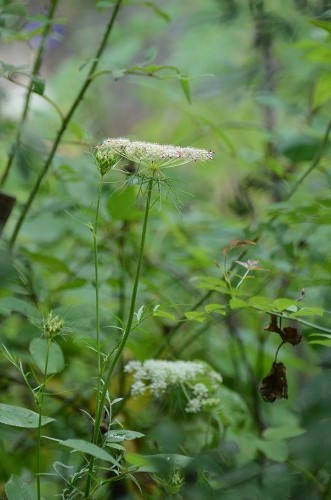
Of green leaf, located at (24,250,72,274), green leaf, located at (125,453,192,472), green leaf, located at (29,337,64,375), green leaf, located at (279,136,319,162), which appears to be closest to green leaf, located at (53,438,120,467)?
green leaf, located at (125,453,192,472)

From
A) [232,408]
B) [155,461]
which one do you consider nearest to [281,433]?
[232,408]

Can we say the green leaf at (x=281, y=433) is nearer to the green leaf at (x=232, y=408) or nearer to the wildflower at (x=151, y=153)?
the green leaf at (x=232, y=408)

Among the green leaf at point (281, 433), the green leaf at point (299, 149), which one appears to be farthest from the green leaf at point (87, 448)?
the green leaf at point (299, 149)

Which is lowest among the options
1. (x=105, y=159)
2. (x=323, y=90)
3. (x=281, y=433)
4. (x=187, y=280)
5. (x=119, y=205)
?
(x=187, y=280)

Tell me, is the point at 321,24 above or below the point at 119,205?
above

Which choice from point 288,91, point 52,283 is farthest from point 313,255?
point 288,91

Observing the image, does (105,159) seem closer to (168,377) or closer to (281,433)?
(168,377)

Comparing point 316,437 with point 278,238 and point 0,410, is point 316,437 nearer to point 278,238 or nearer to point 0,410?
point 0,410
